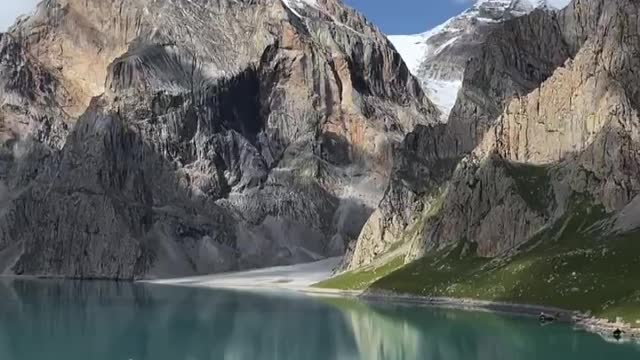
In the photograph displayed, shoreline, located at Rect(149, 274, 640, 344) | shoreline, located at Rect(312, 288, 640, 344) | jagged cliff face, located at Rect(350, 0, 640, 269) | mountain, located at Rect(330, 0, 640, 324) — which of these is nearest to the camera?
shoreline, located at Rect(312, 288, 640, 344)

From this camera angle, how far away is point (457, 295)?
148625mm

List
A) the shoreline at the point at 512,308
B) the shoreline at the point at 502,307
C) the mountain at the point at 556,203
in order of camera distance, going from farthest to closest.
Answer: the mountain at the point at 556,203 → the shoreline at the point at 502,307 → the shoreline at the point at 512,308

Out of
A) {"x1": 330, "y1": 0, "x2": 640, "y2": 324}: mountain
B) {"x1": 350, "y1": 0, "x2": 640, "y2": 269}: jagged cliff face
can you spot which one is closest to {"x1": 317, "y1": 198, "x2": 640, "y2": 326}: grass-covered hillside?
{"x1": 330, "y1": 0, "x2": 640, "y2": 324}: mountain

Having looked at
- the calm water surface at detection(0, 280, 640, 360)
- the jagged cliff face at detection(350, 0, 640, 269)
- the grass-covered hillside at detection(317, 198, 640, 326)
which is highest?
the jagged cliff face at detection(350, 0, 640, 269)

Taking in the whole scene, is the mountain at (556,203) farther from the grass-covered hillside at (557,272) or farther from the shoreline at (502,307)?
the shoreline at (502,307)

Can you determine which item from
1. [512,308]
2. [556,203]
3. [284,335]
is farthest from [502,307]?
[556,203]

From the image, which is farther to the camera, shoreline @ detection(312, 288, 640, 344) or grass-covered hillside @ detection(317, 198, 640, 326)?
grass-covered hillside @ detection(317, 198, 640, 326)

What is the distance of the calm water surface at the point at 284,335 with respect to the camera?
88312 millimetres

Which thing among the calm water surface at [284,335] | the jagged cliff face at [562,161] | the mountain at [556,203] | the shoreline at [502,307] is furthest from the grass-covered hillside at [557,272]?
the calm water surface at [284,335]

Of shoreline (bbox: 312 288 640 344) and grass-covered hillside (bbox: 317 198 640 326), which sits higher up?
grass-covered hillside (bbox: 317 198 640 326)

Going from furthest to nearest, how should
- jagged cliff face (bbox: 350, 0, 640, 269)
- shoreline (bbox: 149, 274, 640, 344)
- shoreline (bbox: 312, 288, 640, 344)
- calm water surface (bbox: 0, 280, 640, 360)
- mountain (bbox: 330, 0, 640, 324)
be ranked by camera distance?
1. jagged cliff face (bbox: 350, 0, 640, 269)
2. mountain (bbox: 330, 0, 640, 324)
3. shoreline (bbox: 149, 274, 640, 344)
4. shoreline (bbox: 312, 288, 640, 344)
5. calm water surface (bbox: 0, 280, 640, 360)

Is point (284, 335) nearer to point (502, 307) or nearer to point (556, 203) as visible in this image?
point (502, 307)

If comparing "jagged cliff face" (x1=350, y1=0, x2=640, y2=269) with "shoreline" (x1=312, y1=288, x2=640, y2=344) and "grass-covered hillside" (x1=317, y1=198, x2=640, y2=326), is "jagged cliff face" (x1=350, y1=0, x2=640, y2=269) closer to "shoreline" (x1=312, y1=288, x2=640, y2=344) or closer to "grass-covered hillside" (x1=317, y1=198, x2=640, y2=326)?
"grass-covered hillside" (x1=317, y1=198, x2=640, y2=326)

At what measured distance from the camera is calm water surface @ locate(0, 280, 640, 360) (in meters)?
88.3
